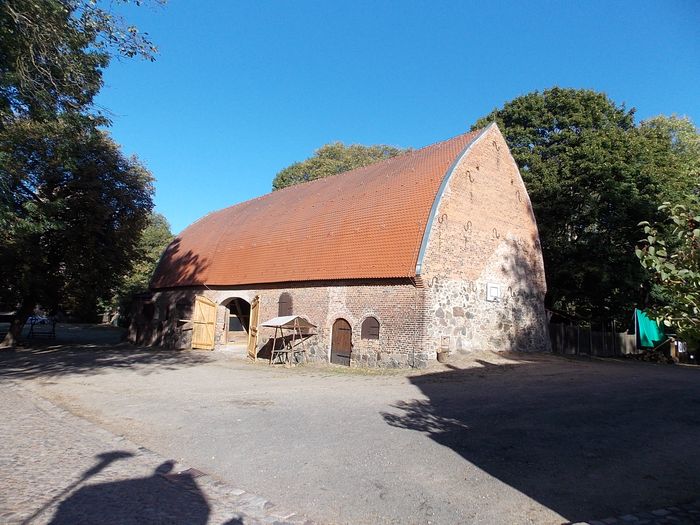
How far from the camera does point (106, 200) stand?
2211 centimetres

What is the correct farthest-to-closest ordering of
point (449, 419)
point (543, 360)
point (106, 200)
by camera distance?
point (106, 200) < point (543, 360) < point (449, 419)

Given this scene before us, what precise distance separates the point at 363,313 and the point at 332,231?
4291 mm

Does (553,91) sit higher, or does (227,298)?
(553,91)

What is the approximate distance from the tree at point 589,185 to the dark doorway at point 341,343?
13.3m

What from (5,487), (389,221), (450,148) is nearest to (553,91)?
(450,148)

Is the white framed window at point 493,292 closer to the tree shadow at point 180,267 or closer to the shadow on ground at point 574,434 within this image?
the shadow on ground at point 574,434

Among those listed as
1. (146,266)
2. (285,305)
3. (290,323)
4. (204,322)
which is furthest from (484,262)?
(146,266)

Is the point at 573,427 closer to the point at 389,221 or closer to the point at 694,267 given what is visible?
the point at 694,267

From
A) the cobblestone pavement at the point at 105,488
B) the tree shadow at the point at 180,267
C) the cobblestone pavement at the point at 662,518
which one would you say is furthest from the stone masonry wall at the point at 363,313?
the cobblestone pavement at the point at 662,518

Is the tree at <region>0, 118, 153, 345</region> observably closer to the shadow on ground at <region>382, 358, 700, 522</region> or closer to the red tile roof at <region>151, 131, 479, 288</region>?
the red tile roof at <region>151, 131, 479, 288</region>

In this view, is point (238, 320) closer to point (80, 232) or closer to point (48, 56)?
point (80, 232)

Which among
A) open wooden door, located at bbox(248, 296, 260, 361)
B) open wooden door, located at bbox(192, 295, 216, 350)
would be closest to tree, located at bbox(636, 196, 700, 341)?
open wooden door, located at bbox(248, 296, 260, 361)

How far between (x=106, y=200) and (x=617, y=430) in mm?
21696

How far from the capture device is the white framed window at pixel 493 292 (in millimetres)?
18906
